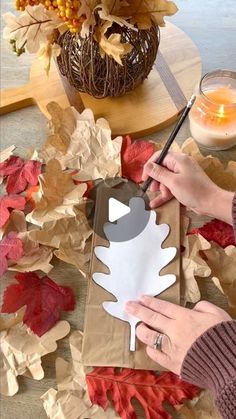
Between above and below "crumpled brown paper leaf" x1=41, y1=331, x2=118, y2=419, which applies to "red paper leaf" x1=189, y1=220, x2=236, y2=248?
above

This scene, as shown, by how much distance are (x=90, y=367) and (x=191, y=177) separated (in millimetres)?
275

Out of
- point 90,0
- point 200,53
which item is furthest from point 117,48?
point 200,53

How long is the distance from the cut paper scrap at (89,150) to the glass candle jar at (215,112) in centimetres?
12

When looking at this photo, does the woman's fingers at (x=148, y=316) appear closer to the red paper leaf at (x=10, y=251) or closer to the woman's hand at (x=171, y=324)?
the woman's hand at (x=171, y=324)

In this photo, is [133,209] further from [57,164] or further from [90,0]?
[90,0]

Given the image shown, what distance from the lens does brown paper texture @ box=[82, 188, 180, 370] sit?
23.1 inches

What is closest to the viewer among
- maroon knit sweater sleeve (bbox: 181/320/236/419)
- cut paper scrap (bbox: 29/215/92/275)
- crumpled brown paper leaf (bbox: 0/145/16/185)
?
maroon knit sweater sleeve (bbox: 181/320/236/419)

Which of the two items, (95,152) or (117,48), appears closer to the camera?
(117,48)

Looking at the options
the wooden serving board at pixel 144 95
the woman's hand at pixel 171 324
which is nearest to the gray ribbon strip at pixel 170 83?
the wooden serving board at pixel 144 95

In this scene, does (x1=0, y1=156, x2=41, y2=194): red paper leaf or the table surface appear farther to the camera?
(x1=0, y1=156, x2=41, y2=194): red paper leaf

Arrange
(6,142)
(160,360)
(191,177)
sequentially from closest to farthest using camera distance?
1. (160,360)
2. (191,177)
3. (6,142)

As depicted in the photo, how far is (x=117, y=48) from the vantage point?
0.62 m

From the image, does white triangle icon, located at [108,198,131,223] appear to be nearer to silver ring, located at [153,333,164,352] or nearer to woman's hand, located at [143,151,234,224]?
woman's hand, located at [143,151,234,224]

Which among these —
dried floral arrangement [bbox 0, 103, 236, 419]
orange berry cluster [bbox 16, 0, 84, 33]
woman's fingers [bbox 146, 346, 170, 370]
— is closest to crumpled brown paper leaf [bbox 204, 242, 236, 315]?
dried floral arrangement [bbox 0, 103, 236, 419]
